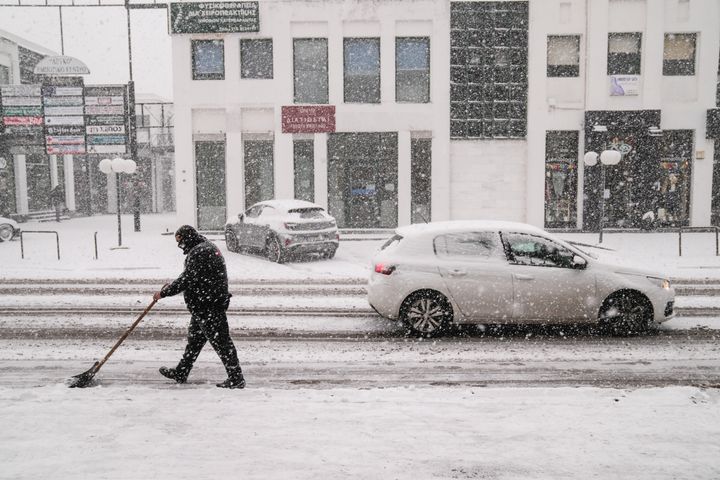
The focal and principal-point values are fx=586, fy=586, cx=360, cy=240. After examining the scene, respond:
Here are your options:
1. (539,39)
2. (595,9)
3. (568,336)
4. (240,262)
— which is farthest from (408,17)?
(568,336)

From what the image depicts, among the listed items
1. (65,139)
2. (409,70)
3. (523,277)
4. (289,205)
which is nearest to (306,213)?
(289,205)

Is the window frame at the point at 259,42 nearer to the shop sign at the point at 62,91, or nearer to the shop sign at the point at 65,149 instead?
the shop sign at the point at 62,91

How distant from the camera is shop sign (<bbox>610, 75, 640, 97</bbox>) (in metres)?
23.3

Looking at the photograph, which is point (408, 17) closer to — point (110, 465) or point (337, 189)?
point (337, 189)

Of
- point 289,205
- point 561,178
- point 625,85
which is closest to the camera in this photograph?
point 289,205

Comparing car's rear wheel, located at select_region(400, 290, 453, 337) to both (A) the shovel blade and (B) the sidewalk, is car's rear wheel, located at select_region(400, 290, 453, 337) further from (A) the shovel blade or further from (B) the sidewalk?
(A) the shovel blade

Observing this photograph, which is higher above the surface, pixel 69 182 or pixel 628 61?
pixel 628 61

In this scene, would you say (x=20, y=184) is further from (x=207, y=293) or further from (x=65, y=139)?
(x=207, y=293)

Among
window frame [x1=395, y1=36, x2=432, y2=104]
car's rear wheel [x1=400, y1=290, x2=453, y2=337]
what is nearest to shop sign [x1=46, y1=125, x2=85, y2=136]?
window frame [x1=395, y1=36, x2=432, y2=104]

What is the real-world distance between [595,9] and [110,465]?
2444 cm

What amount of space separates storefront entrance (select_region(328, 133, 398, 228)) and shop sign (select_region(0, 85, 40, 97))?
14.5 meters

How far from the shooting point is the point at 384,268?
8.27 m

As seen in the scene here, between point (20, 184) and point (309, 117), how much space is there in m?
18.4

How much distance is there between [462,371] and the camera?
6711 millimetres
